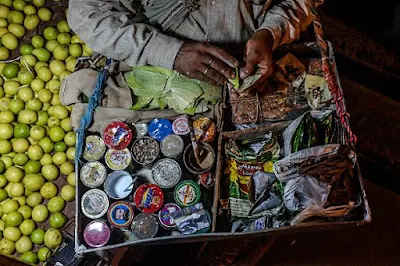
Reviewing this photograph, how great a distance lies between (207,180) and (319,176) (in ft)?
2.19

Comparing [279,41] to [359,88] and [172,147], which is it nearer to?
[172,147]

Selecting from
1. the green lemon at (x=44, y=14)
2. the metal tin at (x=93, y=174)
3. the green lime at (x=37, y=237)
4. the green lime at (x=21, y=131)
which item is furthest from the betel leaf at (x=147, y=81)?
the green lemon at (x=44, y=14)

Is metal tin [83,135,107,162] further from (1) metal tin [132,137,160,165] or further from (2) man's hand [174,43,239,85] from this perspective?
(2) man's hand [174,43,239,85]

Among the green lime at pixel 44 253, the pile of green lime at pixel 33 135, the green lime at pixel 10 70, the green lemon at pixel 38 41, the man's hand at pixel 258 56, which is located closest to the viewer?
the man's hand at pixel 258 56

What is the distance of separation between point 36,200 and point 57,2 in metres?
1.78

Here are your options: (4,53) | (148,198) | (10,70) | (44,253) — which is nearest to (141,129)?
(148,198)

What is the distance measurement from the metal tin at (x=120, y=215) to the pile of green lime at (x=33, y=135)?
2.92 feet

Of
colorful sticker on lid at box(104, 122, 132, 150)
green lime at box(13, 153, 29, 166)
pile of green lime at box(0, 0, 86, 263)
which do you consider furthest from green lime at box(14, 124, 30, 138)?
colorful sticker on lid at box(104, 122, 132, 150)

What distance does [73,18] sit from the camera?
2.76 m

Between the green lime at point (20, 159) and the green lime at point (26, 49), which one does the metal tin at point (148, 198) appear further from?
the green lime at point (26, 49)

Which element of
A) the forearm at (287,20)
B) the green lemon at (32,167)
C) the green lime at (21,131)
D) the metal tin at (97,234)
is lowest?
the green lemon at (32,167)

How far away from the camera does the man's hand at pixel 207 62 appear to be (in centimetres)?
251

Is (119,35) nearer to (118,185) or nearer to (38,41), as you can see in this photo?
(118,185)

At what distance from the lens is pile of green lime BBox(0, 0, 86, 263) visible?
360 centimetres
